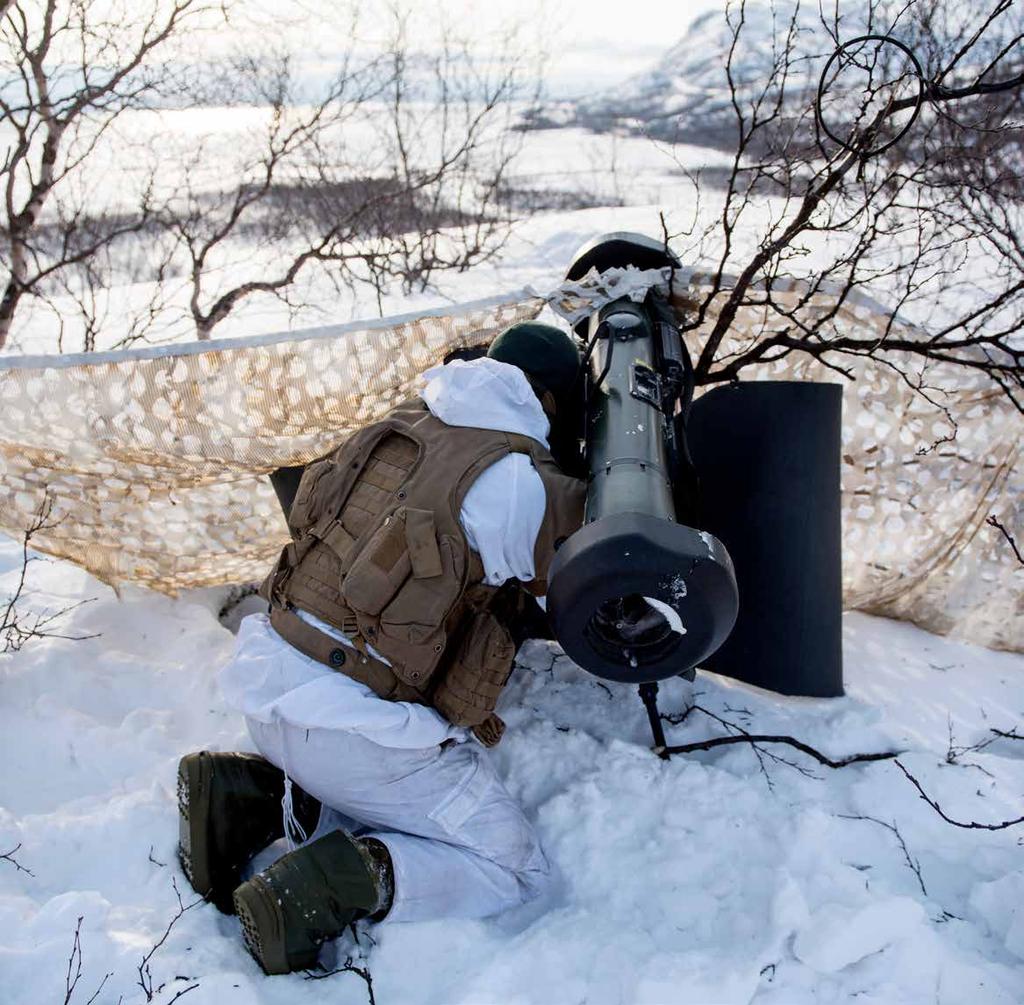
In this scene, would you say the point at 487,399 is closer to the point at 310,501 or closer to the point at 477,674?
the point at 310,501

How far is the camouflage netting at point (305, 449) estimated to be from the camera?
2336 millimetres

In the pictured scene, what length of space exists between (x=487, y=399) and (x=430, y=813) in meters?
0.84

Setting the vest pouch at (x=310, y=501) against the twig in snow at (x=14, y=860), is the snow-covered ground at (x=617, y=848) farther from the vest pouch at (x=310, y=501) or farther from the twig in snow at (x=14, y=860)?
the vest pouch at (x=310, y=501)

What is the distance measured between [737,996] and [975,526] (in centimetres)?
182

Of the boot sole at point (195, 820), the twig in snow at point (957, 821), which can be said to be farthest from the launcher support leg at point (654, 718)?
the boot sole at point (195, 820)

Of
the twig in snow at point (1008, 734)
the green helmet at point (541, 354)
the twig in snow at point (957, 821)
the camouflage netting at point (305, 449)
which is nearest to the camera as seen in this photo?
the twig in snow at point (957, 821)

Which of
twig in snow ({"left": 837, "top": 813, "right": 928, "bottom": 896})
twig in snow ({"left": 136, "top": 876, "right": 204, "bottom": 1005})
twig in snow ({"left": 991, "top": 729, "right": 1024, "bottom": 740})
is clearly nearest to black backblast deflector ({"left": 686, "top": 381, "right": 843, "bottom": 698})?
twig in snow ({"left": 991, "top": 729, "right": 1024, "bottom": 740})

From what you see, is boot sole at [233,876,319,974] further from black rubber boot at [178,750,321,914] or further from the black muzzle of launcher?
the black muzzle of launcher

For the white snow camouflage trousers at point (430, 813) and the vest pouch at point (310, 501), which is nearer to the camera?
the white snow camouflage trousers at point (430, 813)

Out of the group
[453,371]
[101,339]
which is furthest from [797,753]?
[101,339]

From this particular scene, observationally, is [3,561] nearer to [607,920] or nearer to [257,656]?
[257,656]

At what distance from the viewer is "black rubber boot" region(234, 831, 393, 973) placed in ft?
5.05

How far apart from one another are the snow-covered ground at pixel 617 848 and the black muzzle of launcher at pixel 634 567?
49cm

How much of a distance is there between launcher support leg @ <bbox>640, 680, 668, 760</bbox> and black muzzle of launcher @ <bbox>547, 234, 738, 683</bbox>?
18.3 inches
